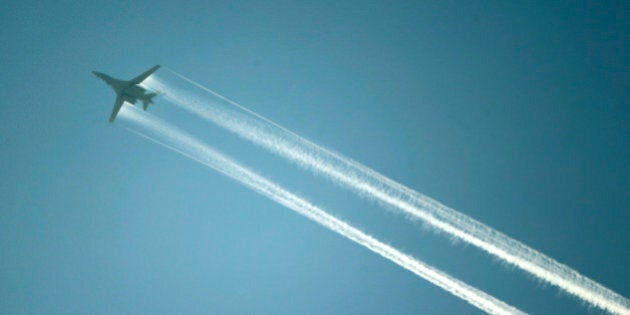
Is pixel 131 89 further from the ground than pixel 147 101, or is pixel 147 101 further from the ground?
pixel 131 89

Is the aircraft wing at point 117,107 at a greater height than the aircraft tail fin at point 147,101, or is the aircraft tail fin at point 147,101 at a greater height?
the aircraft tail fin at point 147,101

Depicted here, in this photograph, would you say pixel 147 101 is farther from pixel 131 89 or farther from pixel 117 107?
pixel 117 107

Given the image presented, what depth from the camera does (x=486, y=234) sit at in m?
19.8

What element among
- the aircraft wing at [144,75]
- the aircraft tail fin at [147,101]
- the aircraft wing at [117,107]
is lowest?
the aircraft wing at [117,107]

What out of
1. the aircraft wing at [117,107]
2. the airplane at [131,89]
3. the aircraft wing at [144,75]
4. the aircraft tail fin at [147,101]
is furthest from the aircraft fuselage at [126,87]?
the aircraft wing at [117,107]

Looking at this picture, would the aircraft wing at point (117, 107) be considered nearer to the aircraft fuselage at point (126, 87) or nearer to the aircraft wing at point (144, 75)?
the aircraft fuselage at point (126, 87)

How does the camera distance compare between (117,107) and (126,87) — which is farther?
(117,107)

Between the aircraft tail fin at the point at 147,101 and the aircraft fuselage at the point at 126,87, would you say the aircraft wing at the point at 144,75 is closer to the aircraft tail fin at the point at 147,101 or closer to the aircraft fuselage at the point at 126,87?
the aircraft fuselage at the point at 126,87

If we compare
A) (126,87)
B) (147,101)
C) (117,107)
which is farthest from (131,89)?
(117,107)

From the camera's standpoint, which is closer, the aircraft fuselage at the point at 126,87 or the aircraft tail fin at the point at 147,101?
the aircraft fuselage at the point at 126,87

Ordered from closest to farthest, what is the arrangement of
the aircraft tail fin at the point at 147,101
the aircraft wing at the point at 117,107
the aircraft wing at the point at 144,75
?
the aircraft tail fin at the point at 147,101 → the aircraft wing at the point at 144,75 → the aircraft wing at the point at 117,107

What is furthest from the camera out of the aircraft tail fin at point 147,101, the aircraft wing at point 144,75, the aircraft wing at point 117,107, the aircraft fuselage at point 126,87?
the aircraft wing at point 117,107

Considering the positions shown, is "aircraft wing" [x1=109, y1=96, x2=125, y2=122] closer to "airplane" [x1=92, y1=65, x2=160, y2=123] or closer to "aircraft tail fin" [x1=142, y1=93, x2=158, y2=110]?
"airplane" [x1=92, y1=65, x2=160, y2=123]

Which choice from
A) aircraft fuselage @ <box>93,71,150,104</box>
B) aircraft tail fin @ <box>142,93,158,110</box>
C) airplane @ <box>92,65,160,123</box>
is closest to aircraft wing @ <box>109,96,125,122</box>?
airplane @ <box>92,65,160,123</box>
